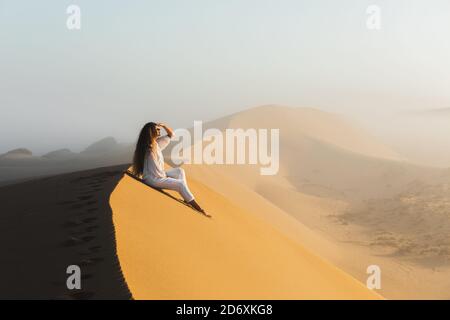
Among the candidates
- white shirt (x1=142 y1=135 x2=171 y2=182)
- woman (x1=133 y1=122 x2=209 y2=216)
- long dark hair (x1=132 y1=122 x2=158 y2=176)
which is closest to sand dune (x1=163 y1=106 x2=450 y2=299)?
woman (x1=133 y1=122 x2=209 y2=216)

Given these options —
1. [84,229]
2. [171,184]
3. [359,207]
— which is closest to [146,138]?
[171,184]

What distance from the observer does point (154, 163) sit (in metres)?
7.20

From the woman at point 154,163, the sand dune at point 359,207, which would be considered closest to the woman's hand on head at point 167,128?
the woman at point 154,163

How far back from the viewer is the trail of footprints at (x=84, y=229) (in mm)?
4277

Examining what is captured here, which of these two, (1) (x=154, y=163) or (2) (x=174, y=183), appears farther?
(2) (x=174, y=183)

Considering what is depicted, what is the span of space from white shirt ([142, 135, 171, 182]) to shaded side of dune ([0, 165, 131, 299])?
65 centimetres

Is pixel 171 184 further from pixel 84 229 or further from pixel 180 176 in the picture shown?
pixel 84 229

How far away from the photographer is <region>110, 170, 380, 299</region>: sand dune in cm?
477

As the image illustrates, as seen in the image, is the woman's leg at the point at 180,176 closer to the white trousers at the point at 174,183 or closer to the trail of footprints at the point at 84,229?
the white trousers at the point at 174,183

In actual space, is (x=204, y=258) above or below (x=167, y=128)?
below

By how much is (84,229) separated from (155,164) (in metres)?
2.07

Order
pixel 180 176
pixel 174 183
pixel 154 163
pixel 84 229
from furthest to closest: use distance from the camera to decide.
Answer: pixel 180 176, pixel 174 183, pixel 154 163, pixel 84 229

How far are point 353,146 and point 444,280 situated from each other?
44.8m
